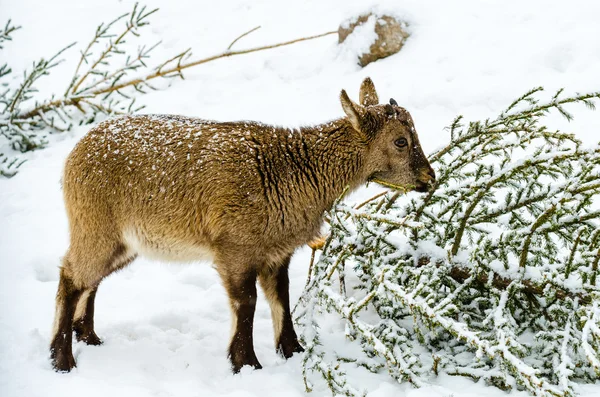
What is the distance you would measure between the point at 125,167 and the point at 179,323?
1502 millimetres

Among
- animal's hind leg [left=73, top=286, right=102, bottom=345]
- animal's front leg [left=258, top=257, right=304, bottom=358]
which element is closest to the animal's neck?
animal's front leg [left=258, top=257, right=304, bottom=358]

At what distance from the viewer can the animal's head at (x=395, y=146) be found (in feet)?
17.3

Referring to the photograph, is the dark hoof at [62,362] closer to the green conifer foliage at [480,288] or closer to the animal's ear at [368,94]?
the green conifer foliage at [480,288]

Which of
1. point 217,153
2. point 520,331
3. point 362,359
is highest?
point 217,153

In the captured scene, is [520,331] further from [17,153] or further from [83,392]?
[17,153]

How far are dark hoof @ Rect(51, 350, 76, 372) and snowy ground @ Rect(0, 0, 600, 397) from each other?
73mm

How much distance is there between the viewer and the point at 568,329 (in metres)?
4.34

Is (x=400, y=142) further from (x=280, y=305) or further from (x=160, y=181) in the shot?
(x=160, y=181)

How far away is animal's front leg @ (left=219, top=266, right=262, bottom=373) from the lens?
16.7ft

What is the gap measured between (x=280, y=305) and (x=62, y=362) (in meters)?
1.75

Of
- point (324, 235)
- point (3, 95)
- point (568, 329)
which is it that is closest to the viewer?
point (568, 329)

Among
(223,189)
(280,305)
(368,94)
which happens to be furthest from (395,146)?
(280,305)

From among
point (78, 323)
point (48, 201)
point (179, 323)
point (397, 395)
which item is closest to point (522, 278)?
point (397, 395)

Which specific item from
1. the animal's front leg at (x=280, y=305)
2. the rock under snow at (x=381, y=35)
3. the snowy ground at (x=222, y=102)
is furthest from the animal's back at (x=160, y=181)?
the rock under snow at (x=381, y=35)
